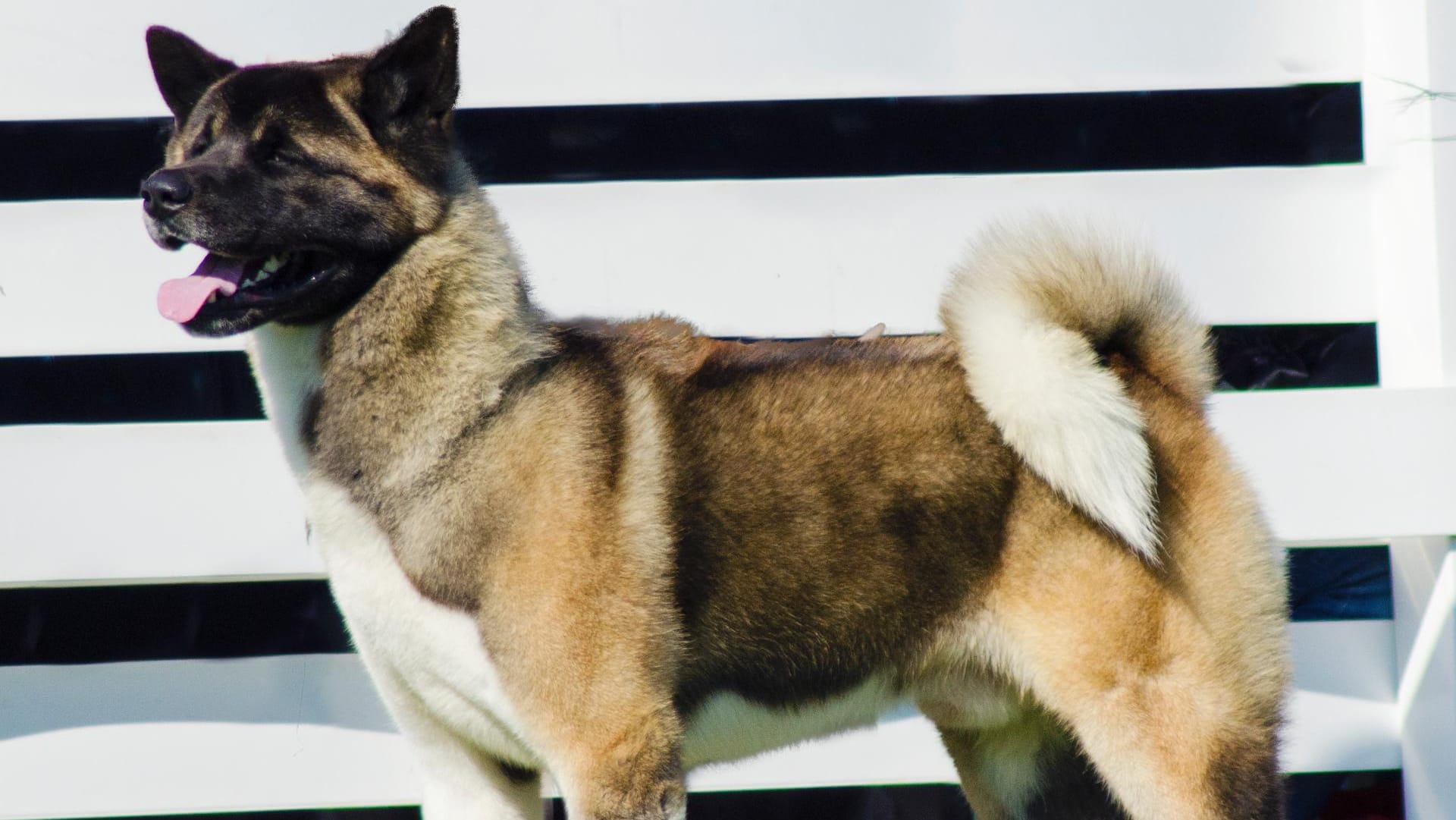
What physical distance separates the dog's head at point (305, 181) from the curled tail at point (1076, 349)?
3.68 ft

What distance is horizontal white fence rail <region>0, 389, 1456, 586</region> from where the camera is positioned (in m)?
3.25

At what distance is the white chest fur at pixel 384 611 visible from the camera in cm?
229

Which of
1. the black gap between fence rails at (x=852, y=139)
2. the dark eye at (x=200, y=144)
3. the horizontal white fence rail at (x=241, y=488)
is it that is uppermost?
the black gap between fence rails at (x=852, y=139)

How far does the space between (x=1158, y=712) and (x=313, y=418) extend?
1.71m

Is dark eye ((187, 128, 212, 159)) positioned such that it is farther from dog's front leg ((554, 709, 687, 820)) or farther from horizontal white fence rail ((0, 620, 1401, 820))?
horizontal white fence rail ((0, 620, 1401, 820))

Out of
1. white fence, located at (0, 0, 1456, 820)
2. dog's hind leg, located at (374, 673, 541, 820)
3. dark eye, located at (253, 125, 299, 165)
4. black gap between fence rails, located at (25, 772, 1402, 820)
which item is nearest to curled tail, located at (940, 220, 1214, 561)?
white fence, located at (0, 0, 1456, 820)

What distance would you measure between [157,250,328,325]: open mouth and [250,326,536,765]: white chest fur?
0.11 meters

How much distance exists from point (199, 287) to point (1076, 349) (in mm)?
1685

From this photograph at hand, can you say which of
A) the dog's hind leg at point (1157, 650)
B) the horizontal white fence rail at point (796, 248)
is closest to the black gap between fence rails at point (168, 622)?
the horizontal white fence rail at point (796, 248)

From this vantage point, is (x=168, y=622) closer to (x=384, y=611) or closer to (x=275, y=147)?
(x=384, y=611)

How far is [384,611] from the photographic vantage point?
2318mm

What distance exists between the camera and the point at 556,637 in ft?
7.38

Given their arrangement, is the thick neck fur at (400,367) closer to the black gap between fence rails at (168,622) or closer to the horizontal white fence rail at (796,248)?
the horizontal white fence rail at (796,248)

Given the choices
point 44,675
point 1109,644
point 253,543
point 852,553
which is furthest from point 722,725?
point 44,675
